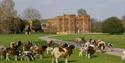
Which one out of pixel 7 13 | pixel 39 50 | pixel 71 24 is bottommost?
pixel 71 24

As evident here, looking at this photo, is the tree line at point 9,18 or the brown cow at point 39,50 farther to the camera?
the tree line at point 9,18

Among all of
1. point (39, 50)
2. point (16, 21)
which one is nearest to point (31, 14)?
point (16, 21)

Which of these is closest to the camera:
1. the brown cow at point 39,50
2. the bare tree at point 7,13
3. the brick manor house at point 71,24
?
the brown cow at point 39,50

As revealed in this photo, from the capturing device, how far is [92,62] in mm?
25406

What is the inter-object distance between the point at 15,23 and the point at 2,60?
4398 inches

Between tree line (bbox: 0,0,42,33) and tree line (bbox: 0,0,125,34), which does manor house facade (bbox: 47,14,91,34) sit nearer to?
tree line (bbox: 0,0,125,34)

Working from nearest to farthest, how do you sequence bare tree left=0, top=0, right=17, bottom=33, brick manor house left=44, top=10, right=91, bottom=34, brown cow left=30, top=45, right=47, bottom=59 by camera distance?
brown cow left=30, top=45, right=47, bottom=59 → bare tree left=0, top=0, right=17, bottom=33 → brick manor house left=44, top=10, right=91, bottom=34

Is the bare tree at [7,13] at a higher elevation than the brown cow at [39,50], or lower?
higher

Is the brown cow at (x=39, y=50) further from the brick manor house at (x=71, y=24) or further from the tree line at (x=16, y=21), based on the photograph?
the brick manor house at (x=71, y=24)

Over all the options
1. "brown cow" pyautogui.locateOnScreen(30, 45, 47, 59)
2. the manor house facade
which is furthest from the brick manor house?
"brown cow" pyautogui.locateOnScreen(30, 45, 47, 59)

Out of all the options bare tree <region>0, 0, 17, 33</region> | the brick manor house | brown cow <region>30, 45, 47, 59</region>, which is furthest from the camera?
Result: the brick manor house

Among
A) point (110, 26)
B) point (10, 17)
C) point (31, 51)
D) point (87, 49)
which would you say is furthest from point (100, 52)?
point (110, 26)

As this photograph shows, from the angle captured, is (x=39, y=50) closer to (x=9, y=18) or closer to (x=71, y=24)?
(x=9, y=18)

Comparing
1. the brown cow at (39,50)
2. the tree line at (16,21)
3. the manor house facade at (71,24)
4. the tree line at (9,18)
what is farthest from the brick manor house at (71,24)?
the brown cow at (39,50)
